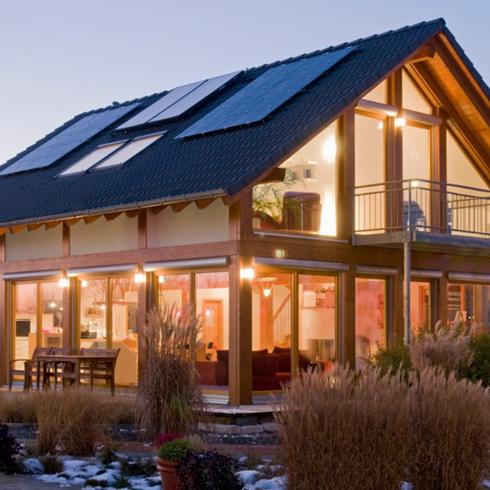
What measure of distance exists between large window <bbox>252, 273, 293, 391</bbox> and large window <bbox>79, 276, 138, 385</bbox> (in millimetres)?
2539

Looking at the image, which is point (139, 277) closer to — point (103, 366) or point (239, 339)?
point (103, 366)

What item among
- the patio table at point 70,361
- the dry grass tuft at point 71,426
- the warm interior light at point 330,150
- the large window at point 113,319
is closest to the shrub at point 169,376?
the dry grass tuft at point 71,426

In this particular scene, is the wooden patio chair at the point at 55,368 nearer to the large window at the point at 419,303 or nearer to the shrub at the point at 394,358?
the shrub at the point at 394,358

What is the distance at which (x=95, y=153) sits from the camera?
20.6m

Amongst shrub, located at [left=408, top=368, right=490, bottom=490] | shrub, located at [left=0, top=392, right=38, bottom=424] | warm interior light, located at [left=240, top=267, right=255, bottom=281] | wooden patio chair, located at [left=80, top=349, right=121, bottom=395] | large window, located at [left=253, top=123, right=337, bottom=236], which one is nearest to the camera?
shrub, located at [left=408, top=368, right=490, bottom=490]

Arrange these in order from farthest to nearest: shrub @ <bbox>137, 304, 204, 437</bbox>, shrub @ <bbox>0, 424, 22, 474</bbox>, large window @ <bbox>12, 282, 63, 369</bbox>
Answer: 1. large window @ <bbox>12, 282, 63, 369</bbox>
2. shrub @ <bbox>137, 304, 204, 437</bbox>
3. shrub @ <bbox>0, 424, 22, 474</bbox>

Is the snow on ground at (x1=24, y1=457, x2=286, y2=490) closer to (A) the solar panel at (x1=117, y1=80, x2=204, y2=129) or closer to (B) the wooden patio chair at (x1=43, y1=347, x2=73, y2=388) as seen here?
(B) the wooden patio chair at (x1=43, y1=347, x2=73, y2=388)

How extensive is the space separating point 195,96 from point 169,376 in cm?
923

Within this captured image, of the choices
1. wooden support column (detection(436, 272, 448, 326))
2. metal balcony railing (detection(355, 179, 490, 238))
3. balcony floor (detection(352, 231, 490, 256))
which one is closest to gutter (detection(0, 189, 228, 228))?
balcony floor (detection(352, 231, 490, 256))

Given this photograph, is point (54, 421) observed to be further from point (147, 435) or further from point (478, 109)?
point (478, 109)

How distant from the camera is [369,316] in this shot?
18.2m

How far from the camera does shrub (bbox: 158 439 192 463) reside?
8.52 metres

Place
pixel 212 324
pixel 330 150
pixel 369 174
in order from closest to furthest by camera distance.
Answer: pixel 212 324 → pixel 330 150 → pixel 369 174

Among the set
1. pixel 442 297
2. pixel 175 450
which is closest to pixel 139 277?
pixel 442 297
